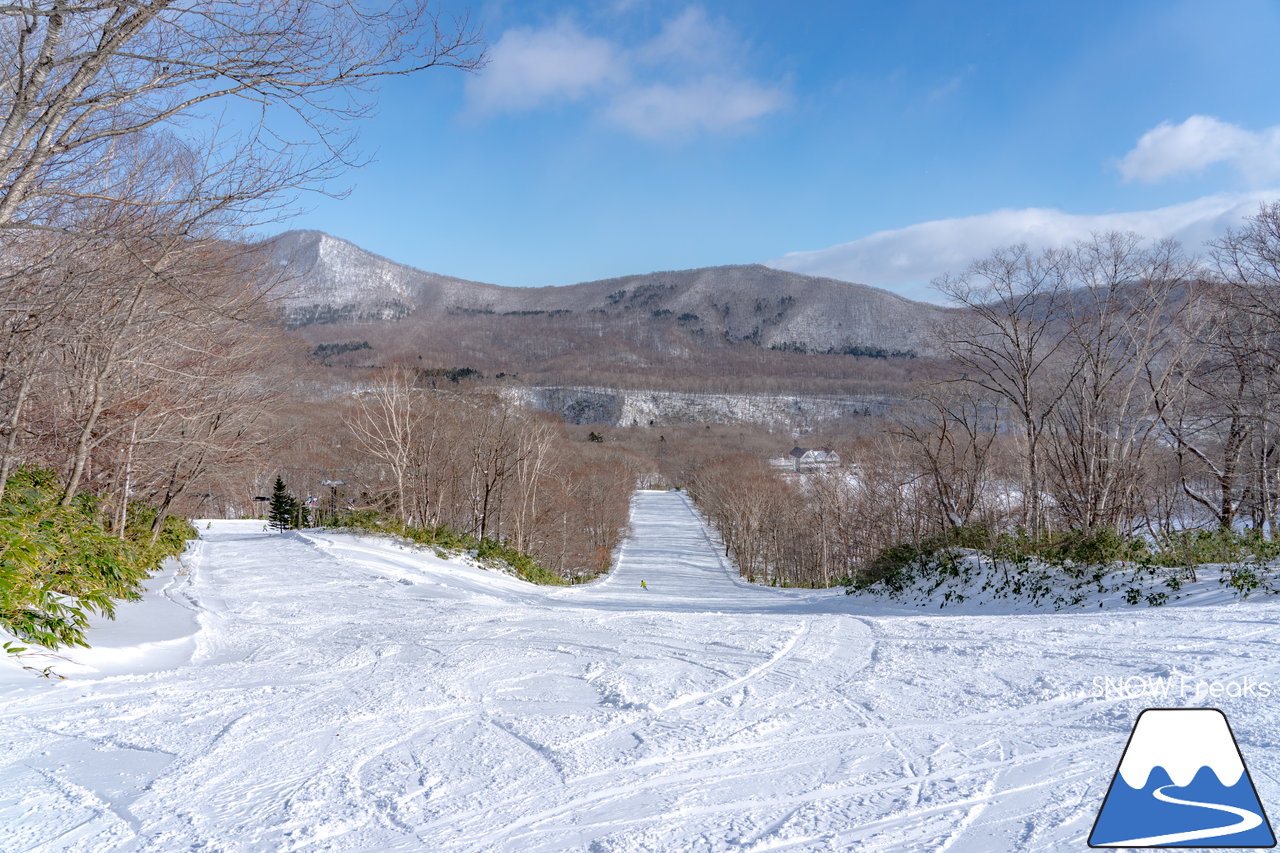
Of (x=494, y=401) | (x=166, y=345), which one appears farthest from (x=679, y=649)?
(x=494, y=401)

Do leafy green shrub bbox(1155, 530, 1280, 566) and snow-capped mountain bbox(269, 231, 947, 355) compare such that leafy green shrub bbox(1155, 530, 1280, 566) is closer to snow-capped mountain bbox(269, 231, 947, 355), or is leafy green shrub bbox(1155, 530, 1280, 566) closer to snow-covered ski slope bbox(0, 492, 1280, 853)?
snow-covered ski slope bbox(0, 492, 1280, 853)

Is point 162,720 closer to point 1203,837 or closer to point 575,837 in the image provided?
point 575,837

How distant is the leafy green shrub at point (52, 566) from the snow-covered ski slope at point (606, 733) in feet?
1.11

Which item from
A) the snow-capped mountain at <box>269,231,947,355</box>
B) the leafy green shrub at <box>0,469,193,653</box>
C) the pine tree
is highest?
the snow-capped mountain at <box>269,231,947,355</box>

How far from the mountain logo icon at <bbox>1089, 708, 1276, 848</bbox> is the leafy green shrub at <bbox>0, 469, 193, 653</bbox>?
6.14 metres

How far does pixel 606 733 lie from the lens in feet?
11.9

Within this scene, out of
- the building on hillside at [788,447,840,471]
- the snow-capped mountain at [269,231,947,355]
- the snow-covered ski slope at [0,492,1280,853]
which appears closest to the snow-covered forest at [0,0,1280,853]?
the snow-covered ski slope at [0,492,1280,853]

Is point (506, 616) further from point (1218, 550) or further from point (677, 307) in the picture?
point (677, 307)

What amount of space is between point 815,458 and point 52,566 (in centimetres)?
5572

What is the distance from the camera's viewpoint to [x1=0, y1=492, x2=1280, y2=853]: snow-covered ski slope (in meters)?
2.59

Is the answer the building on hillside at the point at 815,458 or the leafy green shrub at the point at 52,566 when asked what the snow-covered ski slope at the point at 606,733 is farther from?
the building on hillside at the point at 815,458

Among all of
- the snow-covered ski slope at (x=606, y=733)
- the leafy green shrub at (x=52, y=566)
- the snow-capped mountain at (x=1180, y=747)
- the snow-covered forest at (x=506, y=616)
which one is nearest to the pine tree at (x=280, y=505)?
the snow-covered forest at (x=506, y=616)

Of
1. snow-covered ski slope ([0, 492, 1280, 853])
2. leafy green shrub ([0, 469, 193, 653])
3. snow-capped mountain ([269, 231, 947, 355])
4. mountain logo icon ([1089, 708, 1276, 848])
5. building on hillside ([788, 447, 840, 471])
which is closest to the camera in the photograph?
mountain logo icon ([1089, 708, 1276, 848])

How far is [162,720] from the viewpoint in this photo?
12.6 ft
